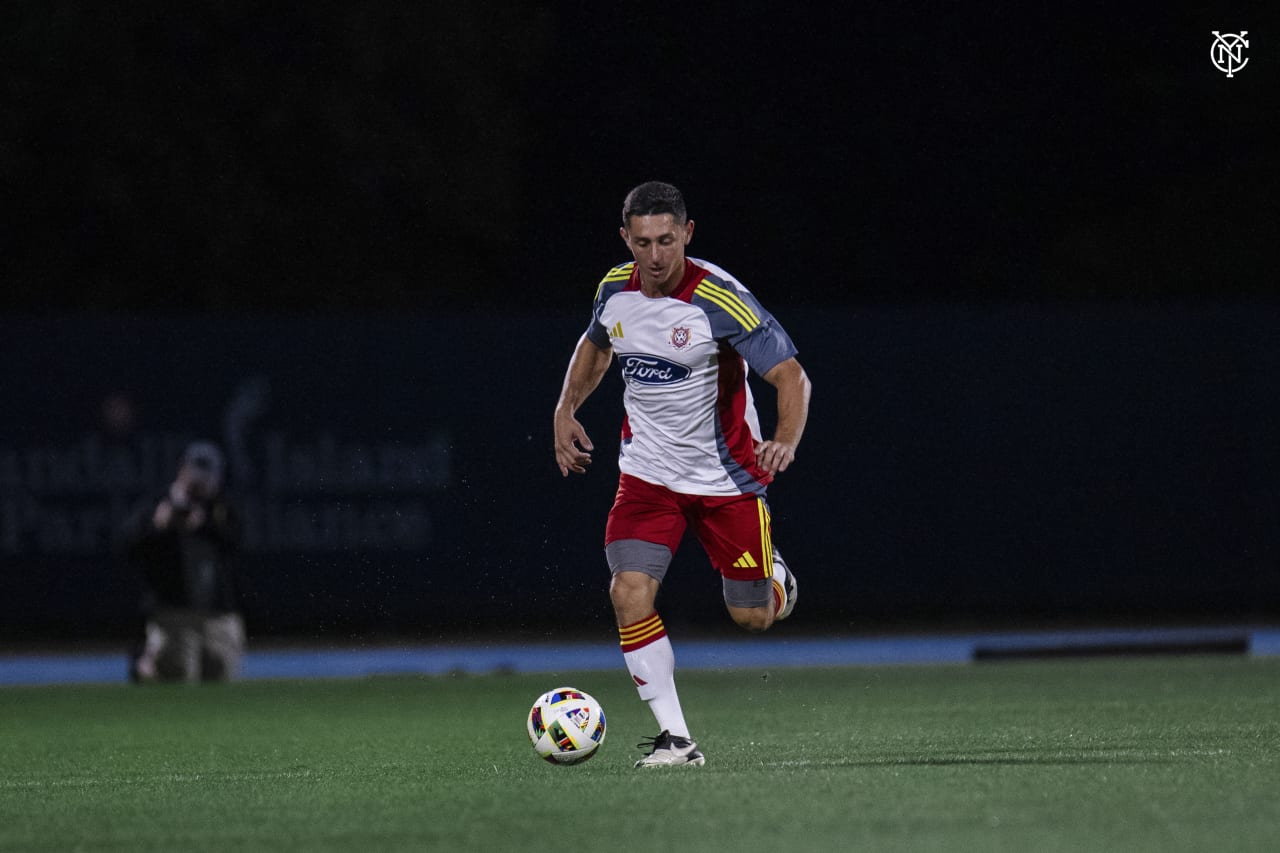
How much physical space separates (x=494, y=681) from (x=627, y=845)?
8480 mm

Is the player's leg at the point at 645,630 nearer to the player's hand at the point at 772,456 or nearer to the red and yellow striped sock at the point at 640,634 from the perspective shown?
the red and yellow striped sock at the point at 640,634

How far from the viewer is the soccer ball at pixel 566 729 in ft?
24.7

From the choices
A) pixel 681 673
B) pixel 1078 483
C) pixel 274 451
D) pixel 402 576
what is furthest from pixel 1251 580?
pixel 274 451

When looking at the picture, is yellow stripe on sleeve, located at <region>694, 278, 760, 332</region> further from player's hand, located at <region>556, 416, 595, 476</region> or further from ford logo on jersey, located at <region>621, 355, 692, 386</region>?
player's hand, located at <region>556, 416, 595, 476</region>

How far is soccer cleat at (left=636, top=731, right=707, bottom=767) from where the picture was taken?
24.7 ft

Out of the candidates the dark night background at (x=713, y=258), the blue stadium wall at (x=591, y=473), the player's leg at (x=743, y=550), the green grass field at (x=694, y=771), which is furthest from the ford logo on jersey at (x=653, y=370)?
the dark night background at (x=713, y=258)

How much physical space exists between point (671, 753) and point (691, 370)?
1463 millimetres

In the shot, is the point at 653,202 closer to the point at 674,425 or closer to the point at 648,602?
the point at 674,425

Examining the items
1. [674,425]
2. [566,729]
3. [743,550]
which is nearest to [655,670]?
[566,729]

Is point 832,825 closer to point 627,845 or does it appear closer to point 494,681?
point 627,845

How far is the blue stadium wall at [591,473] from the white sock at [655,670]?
9873mm

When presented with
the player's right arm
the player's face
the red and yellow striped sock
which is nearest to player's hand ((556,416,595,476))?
the player's right arm

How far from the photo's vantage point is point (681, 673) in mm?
14836

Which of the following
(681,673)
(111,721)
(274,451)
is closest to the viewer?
(111,721)
